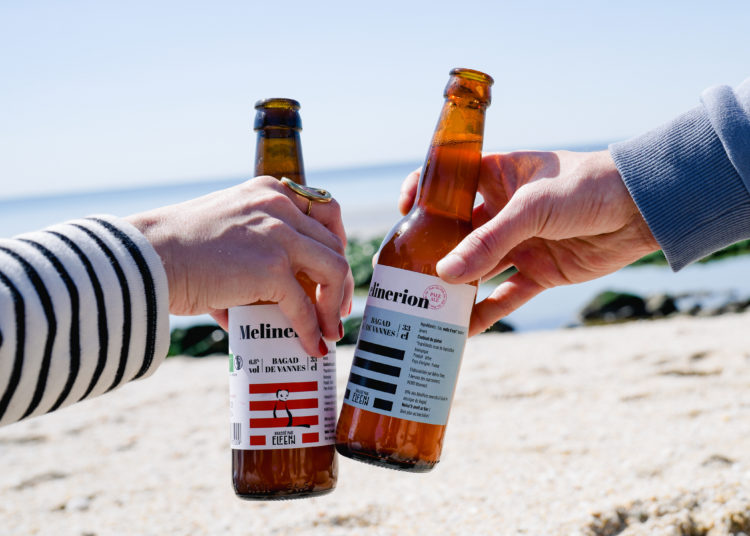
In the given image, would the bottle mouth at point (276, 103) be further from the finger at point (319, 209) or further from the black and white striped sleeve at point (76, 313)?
the black and white striped sleeve at point (76, 313)

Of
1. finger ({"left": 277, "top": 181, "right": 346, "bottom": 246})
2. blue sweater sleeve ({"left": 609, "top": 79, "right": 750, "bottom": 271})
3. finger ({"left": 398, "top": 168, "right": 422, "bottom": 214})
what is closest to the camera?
finger ({"left": 277, "top": 181, "right": 346, "bottom": 246})

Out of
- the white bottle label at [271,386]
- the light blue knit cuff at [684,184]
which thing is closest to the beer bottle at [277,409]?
the white bottle label at [271,386]

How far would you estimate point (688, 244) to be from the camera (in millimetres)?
2221

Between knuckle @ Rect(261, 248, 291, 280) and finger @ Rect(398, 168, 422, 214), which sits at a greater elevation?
finger @ Rect(398, 168, 422, 214)

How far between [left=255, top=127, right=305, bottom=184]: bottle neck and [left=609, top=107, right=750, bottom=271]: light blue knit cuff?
948 mm

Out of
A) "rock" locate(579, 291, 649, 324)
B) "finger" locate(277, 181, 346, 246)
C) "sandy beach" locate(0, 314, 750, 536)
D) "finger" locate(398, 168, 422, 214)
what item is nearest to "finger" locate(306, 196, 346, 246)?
"finger" locate(277, 181, 346, 246)

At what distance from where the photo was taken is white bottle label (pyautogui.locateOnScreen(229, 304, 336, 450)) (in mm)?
1955

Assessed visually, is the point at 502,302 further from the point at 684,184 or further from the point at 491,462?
the point at 491,462

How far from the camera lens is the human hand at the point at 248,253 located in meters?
1.78

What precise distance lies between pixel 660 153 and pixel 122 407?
3.79m

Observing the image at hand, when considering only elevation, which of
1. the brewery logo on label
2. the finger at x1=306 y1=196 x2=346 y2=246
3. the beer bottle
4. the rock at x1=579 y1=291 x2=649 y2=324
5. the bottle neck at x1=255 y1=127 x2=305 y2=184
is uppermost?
the bottle neck at x1=255 y1=127 x2=305 y2=184

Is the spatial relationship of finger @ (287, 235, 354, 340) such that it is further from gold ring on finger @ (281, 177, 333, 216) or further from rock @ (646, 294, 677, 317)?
rock @ (646, 294, 677, 317)

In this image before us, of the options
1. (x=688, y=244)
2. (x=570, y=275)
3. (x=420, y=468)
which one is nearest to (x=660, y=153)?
(x=688, y=244)

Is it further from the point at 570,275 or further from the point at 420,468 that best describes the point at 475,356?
the point at 420,468
